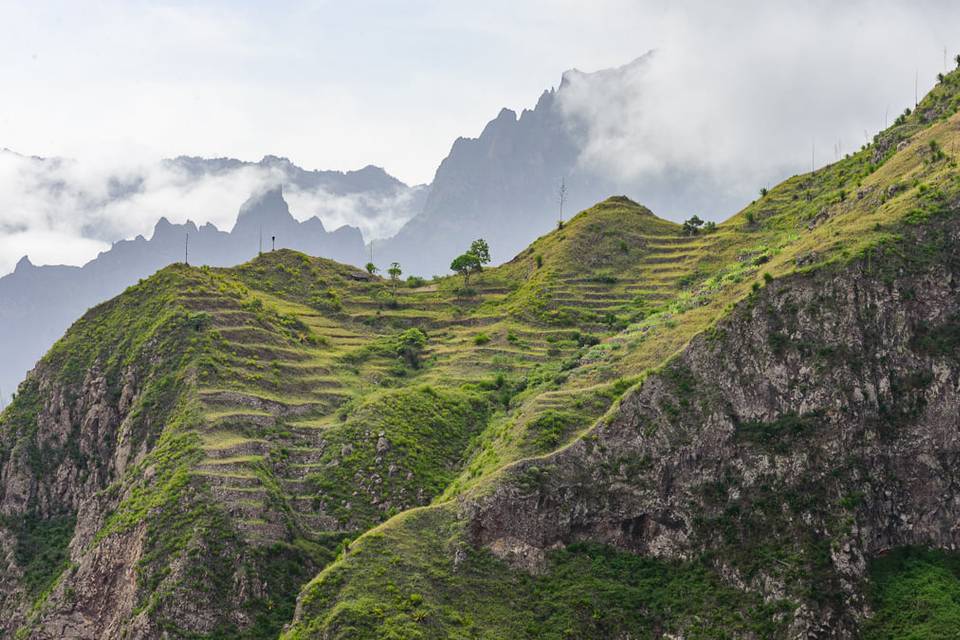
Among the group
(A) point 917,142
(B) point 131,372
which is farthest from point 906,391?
(B) point 131,372

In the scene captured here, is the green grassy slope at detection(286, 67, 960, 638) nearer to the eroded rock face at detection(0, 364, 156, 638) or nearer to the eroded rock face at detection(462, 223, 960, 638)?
the eroded rock face at detection(462, 223, 960, 638)

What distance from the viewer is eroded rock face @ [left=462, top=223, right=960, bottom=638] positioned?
75.4 meters

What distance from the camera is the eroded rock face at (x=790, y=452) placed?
75.4m

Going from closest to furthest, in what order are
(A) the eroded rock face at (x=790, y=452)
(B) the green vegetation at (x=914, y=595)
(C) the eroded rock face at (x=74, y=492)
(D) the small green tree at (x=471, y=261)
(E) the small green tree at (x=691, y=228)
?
(B) the green vegetation at (x=914, y=595) < (A) the eroded rock face at (x=790, y=452) < (C) the eroded rock face at (x=74, y=492) < (E) the small green tree at (x=691, y=228) < (D) the small green tree at (x=471, y=261)

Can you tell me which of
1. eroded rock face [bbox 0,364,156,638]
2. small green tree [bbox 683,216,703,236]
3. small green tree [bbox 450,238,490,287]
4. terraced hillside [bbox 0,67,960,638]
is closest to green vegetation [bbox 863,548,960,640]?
terraced hillside [bbox 0,67,960,638]

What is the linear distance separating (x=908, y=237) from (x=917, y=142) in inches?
966

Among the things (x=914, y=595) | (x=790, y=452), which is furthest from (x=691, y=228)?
(x=914, y=595)

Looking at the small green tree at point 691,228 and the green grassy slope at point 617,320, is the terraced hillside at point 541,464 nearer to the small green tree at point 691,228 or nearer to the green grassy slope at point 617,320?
the green grassy slope at point 617,320

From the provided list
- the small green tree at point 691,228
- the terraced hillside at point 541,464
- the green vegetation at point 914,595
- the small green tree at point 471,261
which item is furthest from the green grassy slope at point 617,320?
the small green tree at point 471,261

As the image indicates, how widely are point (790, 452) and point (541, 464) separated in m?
20.9

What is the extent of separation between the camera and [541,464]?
84625 millimetres

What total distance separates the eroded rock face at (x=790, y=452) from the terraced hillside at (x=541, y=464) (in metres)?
0.21

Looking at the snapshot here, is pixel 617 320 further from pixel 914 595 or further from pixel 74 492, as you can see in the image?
pixel 74 492

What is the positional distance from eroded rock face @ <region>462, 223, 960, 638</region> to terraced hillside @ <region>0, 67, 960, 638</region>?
8.5 inches
